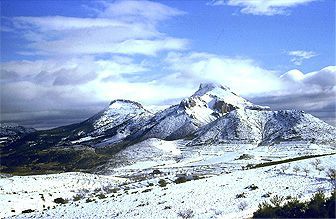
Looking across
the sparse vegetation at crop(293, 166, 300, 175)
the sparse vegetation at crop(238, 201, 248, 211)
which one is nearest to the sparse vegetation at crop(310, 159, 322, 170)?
the sparse vegetation at crop(293, 166, 300, 175)

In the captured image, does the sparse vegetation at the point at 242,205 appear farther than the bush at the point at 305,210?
Yes

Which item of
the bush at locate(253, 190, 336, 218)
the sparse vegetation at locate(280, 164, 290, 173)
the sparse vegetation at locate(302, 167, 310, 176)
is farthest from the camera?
the sparse vegetation at locate(280, 164, 290, 173)

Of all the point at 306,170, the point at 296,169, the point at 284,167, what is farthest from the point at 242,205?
the point at 284,167

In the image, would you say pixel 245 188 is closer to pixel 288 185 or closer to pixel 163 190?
pixel 288 185

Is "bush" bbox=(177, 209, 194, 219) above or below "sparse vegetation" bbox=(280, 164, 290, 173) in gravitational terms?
below

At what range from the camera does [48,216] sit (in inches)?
1506

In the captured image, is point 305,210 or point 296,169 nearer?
point 305,210

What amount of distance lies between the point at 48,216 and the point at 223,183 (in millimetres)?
15624

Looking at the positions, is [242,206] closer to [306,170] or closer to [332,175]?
[332,175]

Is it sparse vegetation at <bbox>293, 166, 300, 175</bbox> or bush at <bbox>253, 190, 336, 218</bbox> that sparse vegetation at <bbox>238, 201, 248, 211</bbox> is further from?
sparse vegetation at <bbox>293, 166, 300, 175</bbox>

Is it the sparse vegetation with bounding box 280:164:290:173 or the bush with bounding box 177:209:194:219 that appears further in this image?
the sparse vegetation with bounding box 280:164:290:173

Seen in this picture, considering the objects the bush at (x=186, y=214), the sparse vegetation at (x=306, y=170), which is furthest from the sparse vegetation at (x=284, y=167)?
the bush at (x=186, y=214)

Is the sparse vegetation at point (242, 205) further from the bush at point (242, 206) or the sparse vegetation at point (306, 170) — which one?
the sparse vegetation at point (306, 170)

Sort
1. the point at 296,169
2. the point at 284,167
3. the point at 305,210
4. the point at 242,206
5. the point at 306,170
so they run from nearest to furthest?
the point at 305,210 → the point at 242,206 → the point at 306,170 → the point at 296,169 → the point at 284,167
